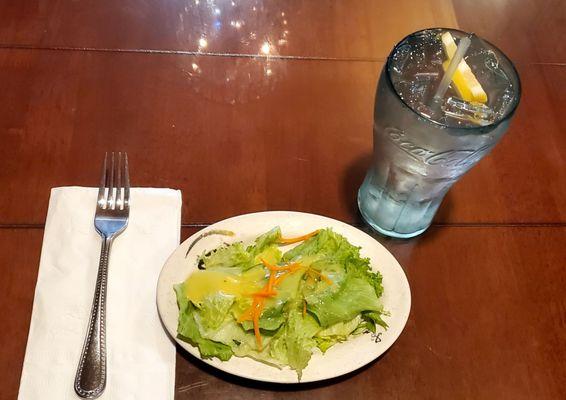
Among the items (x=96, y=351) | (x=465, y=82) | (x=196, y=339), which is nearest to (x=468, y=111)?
(x=465, y=82)

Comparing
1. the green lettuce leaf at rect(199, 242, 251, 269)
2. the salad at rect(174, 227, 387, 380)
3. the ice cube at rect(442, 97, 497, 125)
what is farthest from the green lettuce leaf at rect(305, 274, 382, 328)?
the ice cube at rect(442, 97, 497, 125)

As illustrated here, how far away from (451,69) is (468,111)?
63 millimetres

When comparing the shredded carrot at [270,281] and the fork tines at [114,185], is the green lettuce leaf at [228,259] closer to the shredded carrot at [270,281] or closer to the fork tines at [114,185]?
the shredded carrot at [270,281]

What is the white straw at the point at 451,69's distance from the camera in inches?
32.9

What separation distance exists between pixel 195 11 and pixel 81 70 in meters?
0.27

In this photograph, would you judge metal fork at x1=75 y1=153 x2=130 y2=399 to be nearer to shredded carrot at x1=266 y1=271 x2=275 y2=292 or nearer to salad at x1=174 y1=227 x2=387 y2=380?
salad at x1=174 y1=227 x2=387 y2=380

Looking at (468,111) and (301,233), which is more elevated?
(468,111)

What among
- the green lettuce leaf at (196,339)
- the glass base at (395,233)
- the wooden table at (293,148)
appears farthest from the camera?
the glass base at (395,233)

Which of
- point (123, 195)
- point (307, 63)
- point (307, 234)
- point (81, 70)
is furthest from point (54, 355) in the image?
point (307, 63)

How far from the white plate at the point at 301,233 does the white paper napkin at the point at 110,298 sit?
52 millimetres

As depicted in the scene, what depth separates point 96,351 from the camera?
806mm

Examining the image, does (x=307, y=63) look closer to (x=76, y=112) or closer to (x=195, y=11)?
(x=195, y=11)

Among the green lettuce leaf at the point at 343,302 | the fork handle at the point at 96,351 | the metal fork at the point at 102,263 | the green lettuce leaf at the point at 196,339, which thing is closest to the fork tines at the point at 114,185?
the metal fork at the point at 102,263

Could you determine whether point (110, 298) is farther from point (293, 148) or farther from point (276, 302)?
point (293, 148)
